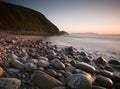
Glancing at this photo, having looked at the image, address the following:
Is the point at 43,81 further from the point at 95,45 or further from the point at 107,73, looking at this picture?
the point at 95,45

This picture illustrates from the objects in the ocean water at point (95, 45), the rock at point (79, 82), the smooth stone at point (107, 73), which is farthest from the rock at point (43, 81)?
the ocean water at point (95, 45)

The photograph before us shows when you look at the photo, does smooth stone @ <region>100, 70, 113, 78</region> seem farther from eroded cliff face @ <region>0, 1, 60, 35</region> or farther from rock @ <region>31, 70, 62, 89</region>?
eroded cliff face @ <region>0, 1, 60, 35</region>

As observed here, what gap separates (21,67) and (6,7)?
53.2 m

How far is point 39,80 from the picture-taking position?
11.2 ft

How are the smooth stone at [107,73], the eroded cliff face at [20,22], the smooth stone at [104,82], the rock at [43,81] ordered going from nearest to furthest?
the rock at [43,81], the smooth stone at [104,82], the smooth stone at [107,73], the eroded cliff face at [20,22]

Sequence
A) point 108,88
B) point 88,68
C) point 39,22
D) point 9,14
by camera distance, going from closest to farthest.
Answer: point 108,88, point 88,68, point 9,14, point 39,22

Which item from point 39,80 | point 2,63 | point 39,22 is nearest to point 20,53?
point 2,63

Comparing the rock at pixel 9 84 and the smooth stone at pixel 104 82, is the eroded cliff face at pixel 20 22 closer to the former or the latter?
the smooth stone at pixel 104 82

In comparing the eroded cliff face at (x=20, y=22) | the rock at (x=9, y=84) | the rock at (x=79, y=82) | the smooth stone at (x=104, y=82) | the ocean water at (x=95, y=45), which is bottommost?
the ocean water at (x=95, y=45)

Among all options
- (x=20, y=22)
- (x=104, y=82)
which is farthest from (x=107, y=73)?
(x=20, y=22)

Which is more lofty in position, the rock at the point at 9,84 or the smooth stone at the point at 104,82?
the rock at the point at 9,84

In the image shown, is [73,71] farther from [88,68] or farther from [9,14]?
[9,14]

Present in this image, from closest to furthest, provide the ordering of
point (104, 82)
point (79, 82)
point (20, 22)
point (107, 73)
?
point (79, 82)
point (104, 82)
point (107, 73)
point (20, 22)

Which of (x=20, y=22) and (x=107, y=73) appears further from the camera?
(x=20, y=22)
